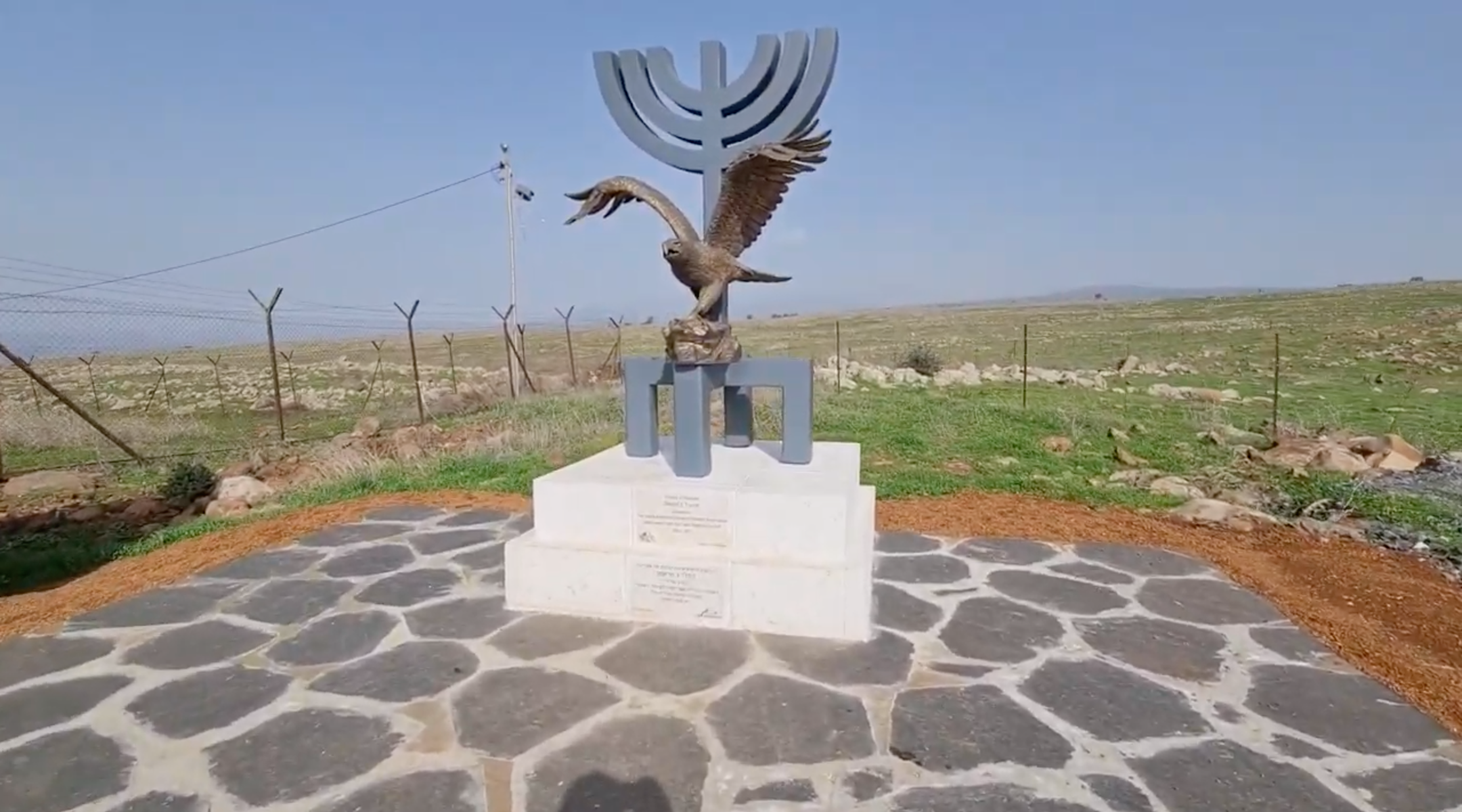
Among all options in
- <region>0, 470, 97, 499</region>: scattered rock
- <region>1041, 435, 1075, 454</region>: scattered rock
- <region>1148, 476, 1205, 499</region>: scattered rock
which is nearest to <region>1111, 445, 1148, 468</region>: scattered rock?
<region>1041, 435, 1075, 454</region>: scattered rock

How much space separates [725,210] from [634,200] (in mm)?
551

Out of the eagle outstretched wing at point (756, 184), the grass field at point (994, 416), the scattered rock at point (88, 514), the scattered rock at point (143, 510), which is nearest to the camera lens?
the eagle outstretched wing at point (756, 184)

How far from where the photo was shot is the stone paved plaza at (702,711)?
248 centimetres

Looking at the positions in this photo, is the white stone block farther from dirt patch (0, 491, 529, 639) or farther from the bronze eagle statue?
dirt patch (0, 491, 529, 639)

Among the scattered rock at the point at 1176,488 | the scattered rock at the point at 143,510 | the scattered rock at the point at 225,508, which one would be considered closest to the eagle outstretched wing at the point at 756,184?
the scattered rock at the point at 1176,488

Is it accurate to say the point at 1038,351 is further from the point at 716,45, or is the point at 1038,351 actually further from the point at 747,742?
the point at 747,742

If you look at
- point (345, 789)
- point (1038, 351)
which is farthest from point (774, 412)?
point (1038, 351)

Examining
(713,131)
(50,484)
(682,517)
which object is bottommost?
(50,484)

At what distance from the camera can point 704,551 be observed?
382 centimetres

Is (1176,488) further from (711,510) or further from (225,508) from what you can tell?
(225,508)

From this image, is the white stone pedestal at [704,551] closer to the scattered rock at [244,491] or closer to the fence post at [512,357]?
the scattered rock at [244,491]

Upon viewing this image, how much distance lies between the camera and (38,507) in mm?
7871

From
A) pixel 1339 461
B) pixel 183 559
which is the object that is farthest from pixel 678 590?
pixel 1339 461

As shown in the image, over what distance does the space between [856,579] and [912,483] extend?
3375mm
